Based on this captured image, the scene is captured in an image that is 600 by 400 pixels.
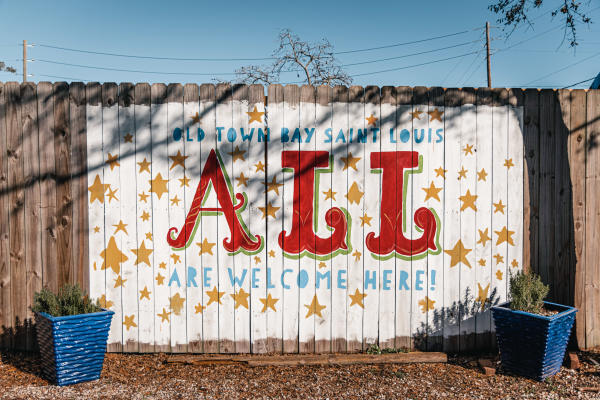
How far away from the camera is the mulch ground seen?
123 inches

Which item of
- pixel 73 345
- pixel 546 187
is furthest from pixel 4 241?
pixel 546 187

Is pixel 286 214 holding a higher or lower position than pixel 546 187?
lower

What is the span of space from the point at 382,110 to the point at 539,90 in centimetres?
153

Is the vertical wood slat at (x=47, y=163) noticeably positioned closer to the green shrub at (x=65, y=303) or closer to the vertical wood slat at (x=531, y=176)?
the green shrub at (x=65, y=303)

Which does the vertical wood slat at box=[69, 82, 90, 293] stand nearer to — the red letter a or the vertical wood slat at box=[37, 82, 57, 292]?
the vertical wood slat at box=[37, 82, 57, 292]

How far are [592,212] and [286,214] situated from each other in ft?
9.72

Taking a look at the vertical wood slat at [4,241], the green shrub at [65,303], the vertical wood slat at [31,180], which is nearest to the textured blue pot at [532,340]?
the green shrub at [65,303]

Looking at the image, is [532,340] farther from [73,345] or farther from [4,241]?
[4,241]

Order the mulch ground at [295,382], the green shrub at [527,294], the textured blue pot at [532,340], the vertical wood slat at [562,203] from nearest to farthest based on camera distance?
1. the mulch ground at [295,382]
2. the textured blue pot at [532,340]
3. the green shrub at [527,294]
4. the vertical wood slat at [562,203]

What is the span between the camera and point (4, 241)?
3.84m

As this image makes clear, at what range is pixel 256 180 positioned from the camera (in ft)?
12.5

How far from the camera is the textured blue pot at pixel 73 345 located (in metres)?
3.21

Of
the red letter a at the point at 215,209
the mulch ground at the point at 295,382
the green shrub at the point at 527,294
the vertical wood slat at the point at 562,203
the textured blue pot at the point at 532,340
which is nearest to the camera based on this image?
the mulch ground at the point at 295,382

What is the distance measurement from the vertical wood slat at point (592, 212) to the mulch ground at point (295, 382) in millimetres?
520
